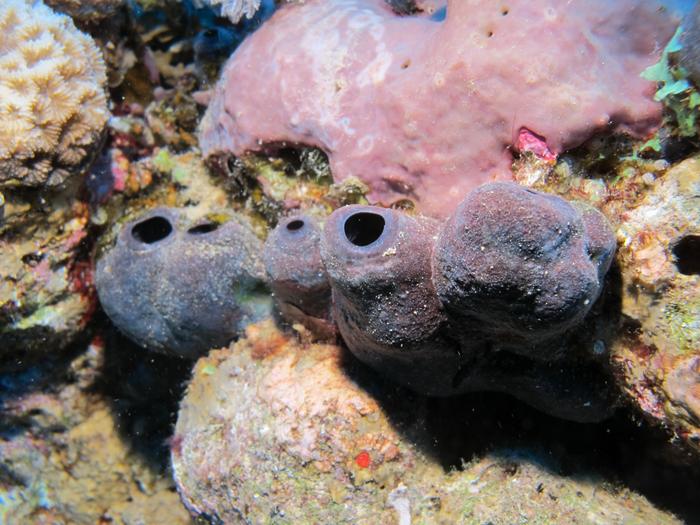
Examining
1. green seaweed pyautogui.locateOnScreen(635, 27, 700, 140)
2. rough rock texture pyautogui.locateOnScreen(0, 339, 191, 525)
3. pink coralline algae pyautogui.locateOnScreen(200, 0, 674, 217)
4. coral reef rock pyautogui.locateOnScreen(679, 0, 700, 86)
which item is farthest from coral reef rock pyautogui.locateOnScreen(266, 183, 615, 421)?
rough rock texture pyautogui.locateOnScreen(0, 339, 191, 525)

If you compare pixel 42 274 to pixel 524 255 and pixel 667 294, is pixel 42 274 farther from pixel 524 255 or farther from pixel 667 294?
pixel 667 294

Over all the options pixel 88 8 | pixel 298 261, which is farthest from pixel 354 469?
pixel 88 8

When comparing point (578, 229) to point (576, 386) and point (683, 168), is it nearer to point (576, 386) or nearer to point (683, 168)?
point (683, 168)

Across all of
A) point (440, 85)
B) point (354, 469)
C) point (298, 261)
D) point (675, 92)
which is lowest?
point (354, 469)

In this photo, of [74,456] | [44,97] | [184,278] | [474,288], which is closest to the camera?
[474,288]

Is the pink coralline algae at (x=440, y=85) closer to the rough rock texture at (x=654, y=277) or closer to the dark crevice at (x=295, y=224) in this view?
the rough rock texture at (x=654, y=277)

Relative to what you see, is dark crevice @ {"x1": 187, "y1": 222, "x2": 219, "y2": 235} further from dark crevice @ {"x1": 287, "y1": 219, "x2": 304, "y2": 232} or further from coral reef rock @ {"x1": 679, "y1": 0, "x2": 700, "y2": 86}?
coral reef rock @ {"x1": 679, "y1": 0, "x2": 700, "y2": 86}

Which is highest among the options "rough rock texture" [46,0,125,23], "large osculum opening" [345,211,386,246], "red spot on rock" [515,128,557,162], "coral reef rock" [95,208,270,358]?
"rough rock texture" [46,0,125,23]
